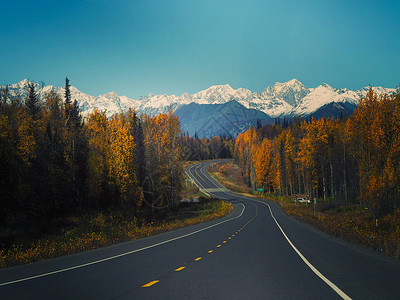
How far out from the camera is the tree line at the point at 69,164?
1249 inches

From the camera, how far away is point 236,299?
561cm

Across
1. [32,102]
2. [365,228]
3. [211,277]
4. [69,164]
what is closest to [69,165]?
[69,164]

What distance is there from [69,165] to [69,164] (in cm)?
14

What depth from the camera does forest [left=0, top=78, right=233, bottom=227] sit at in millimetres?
31672

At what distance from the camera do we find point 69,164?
40500 millimetres

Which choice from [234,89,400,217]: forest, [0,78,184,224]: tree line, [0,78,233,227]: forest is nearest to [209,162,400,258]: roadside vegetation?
[234,89,400,217]: forest

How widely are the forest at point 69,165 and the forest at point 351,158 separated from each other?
23.1 meters

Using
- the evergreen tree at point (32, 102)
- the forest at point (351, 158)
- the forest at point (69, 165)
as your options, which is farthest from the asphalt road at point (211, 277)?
the evergreen tree at point (32, 102)

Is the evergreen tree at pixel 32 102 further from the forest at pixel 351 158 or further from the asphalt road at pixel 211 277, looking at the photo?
the forest at pixel 351 158

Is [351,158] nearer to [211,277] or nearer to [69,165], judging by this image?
[69,165]

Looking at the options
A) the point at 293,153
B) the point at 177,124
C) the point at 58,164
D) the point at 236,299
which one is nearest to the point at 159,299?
the point at 236,299

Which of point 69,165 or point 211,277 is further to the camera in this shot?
point 69,165

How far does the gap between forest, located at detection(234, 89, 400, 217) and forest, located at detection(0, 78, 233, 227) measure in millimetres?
23053

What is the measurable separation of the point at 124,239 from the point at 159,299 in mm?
13099
